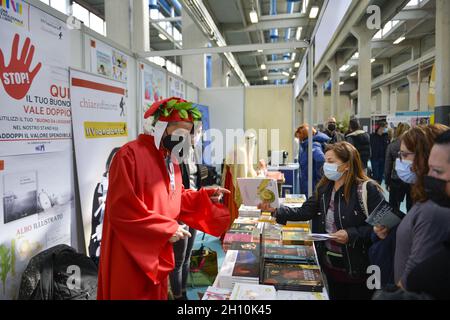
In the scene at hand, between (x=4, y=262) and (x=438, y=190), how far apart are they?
2.23 metres

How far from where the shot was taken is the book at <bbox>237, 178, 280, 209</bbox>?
202 cm

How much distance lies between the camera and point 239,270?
1.52 m

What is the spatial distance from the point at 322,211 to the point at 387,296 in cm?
115

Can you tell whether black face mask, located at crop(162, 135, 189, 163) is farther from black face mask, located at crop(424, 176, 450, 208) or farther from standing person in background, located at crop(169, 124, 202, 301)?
black face mask, located at crop(424, 176, 450, 208)

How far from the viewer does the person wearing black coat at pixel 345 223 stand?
1.67 meters

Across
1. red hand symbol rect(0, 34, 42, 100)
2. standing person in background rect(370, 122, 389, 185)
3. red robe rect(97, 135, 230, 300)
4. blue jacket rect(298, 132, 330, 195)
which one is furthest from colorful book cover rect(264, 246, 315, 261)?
standing person in background rect(370, 122, 389, 185)

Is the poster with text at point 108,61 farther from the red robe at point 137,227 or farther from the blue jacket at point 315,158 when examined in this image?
the blue jacket at point 315,158

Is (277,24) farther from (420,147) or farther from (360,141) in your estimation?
(420,147)

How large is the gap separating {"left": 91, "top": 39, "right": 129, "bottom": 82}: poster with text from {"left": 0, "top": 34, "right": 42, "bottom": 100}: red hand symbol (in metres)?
0.79

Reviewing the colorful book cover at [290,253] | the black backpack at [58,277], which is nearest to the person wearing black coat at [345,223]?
the colorful book cover at [290,253]

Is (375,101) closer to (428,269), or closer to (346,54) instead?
(346,54)

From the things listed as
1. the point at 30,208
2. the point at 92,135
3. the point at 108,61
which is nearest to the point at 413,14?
the point at 108,61

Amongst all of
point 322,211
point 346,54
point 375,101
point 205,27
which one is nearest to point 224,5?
point 205,27
